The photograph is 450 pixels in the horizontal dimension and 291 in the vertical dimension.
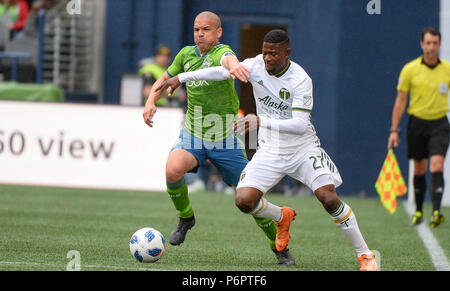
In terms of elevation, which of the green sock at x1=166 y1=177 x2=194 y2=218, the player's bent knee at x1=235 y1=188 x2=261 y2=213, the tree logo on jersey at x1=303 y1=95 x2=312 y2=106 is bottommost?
the green sock at x1=166 y1=177 x2=194 y2=218

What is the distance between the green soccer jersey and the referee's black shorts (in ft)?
12.6

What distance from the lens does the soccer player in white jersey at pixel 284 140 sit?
672 centimetres

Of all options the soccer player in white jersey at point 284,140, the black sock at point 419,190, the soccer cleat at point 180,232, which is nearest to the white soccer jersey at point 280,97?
the soccer player in white jersey at point 284,140

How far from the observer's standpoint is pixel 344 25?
1631cm

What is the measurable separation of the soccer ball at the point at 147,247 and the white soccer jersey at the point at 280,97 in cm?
113

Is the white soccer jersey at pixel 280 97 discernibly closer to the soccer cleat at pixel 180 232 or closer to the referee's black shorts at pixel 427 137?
the soccer cleat at pixel 180 232

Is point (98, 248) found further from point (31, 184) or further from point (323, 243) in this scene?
point (31, 184)

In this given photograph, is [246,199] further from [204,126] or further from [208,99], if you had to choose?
[208,99]

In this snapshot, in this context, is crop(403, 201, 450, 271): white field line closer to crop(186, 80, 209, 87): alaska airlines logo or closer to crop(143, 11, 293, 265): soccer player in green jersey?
crop(143, 11, 293, 265): soccer player in green jersey

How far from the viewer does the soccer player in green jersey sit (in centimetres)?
775

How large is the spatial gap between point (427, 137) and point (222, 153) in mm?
4043

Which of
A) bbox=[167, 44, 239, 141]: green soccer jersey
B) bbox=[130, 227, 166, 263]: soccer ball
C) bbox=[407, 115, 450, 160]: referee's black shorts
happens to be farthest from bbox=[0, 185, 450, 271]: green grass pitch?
bbox=[167, 44, 239, 141]: green soccer jersey

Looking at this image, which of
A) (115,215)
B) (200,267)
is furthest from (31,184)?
(200,267)

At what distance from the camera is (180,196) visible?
7.80m
